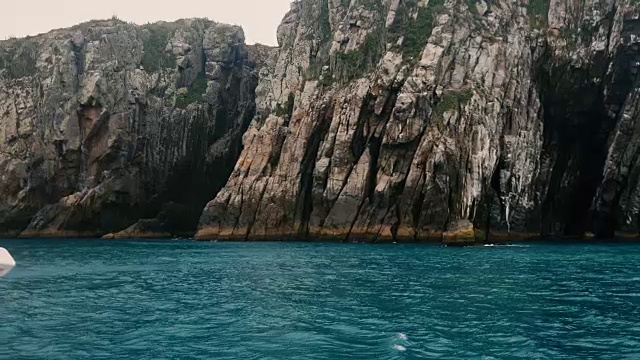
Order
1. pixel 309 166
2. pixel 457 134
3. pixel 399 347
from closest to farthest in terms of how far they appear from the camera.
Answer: pixel 399 347 < pixel 457 134 < pixel 309 166

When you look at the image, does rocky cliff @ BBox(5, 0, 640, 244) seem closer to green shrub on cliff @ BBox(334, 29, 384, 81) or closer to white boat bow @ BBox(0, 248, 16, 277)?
green shrub on cliff @ BBox(334, 29, 384, 81)

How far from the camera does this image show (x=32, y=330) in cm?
2355

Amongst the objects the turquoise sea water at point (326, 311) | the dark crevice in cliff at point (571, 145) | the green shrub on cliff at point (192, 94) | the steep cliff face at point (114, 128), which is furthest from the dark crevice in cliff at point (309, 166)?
the turquoise sea water at point (326, 311)

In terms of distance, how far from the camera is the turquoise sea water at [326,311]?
20.6 meters

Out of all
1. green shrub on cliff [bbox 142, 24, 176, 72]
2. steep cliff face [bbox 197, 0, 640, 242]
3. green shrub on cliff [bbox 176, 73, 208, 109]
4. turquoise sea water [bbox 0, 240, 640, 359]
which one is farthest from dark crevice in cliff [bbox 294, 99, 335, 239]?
green shrub on cliff [bbox 142, 24, 176, 72]

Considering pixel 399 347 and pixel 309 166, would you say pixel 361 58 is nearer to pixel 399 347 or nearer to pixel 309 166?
pixel 309 166

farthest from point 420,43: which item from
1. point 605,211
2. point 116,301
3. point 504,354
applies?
point 504,354

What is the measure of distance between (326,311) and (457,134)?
59.5m

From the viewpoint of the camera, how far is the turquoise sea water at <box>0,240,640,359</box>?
20.6m

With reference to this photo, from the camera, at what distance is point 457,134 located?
83.2m

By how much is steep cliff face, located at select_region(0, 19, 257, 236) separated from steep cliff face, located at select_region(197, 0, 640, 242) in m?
20.9

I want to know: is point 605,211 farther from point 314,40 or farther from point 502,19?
point 314,40

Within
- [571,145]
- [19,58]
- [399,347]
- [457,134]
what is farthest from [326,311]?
[19,58]

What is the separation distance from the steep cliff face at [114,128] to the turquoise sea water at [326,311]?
63.1 meters
